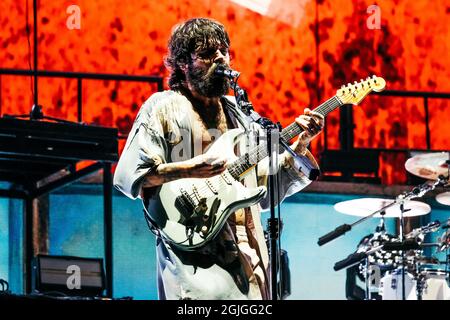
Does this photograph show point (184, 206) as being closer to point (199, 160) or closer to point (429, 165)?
point (199, 160)

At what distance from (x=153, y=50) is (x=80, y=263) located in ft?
9.88

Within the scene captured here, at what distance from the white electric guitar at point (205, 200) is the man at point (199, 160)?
0.13 feet

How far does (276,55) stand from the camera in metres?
9.33

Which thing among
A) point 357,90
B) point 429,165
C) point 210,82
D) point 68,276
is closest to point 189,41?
point 210,82

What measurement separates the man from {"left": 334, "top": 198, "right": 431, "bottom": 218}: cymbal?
3614 millimetres

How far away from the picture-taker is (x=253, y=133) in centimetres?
428

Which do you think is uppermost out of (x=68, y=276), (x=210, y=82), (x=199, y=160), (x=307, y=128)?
(x=210, y=82)

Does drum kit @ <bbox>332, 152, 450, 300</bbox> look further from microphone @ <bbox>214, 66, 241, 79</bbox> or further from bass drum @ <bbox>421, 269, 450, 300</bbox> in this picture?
microphone @ <bbox>214, 66, 241, 79</bbox>

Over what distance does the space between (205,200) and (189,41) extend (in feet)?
2.21

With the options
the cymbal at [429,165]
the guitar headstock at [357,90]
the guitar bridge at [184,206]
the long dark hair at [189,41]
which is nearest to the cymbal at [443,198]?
the cymbal at [429,165]

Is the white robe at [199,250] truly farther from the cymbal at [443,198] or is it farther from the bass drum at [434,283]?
Result: the bass drum at [434,283]

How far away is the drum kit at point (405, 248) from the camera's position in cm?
760
